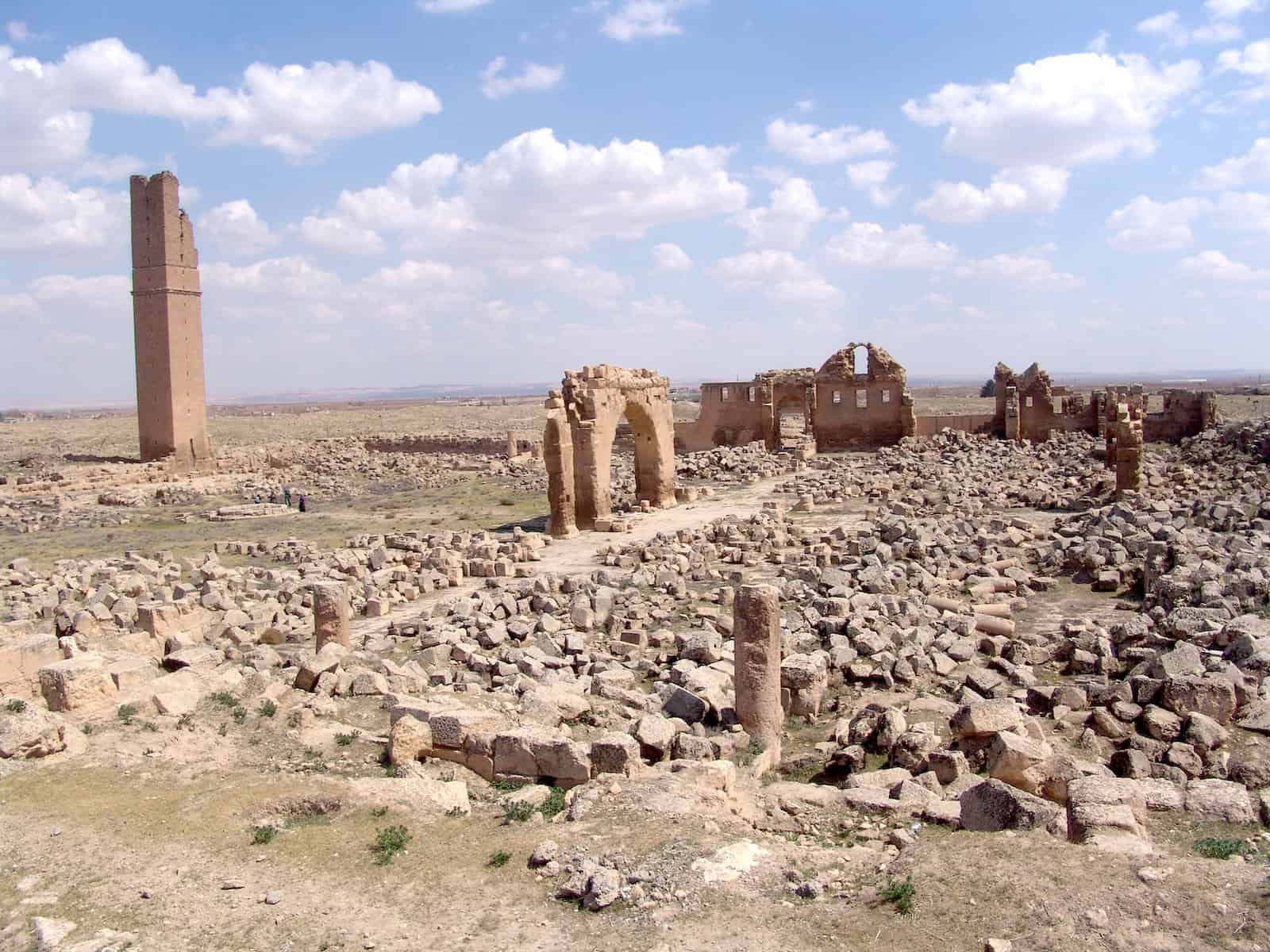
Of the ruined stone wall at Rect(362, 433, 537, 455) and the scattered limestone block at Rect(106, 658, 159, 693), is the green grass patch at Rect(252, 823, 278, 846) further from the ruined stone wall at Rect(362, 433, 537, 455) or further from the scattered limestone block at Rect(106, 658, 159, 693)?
the ruined stone wall at Rect(362, 433, 537, 455)

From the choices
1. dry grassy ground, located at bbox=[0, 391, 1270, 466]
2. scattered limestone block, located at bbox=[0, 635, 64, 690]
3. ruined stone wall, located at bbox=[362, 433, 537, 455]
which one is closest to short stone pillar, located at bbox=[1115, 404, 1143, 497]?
scattered limestone block, located at bbox=[0, 635, 64, 690]

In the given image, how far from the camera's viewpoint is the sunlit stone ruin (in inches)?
209

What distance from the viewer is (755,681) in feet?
28.2

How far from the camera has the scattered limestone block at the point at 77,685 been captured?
8.45m

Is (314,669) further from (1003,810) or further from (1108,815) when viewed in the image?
(1108,815)

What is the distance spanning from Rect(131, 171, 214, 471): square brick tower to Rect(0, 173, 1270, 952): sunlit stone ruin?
54.0 ft

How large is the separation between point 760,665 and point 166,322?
1383 inches

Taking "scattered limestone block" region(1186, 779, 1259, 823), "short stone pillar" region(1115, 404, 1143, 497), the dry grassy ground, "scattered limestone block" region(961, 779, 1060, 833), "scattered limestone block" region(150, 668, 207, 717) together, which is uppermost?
the dry grassy ground

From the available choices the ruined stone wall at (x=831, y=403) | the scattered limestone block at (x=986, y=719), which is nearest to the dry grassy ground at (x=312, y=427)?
the ruined stone wall at (x=831, y=403)

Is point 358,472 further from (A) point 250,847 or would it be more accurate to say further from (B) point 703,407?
(A) point 250,847

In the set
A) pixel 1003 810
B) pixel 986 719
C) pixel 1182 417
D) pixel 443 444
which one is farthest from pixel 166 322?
pixel 1182 417

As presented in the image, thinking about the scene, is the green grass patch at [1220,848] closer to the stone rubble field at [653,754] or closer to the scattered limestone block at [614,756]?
the stone rubble field at [653,754]

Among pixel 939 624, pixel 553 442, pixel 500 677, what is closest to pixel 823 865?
pixel 500 677

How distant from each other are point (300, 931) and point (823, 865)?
2.99m
